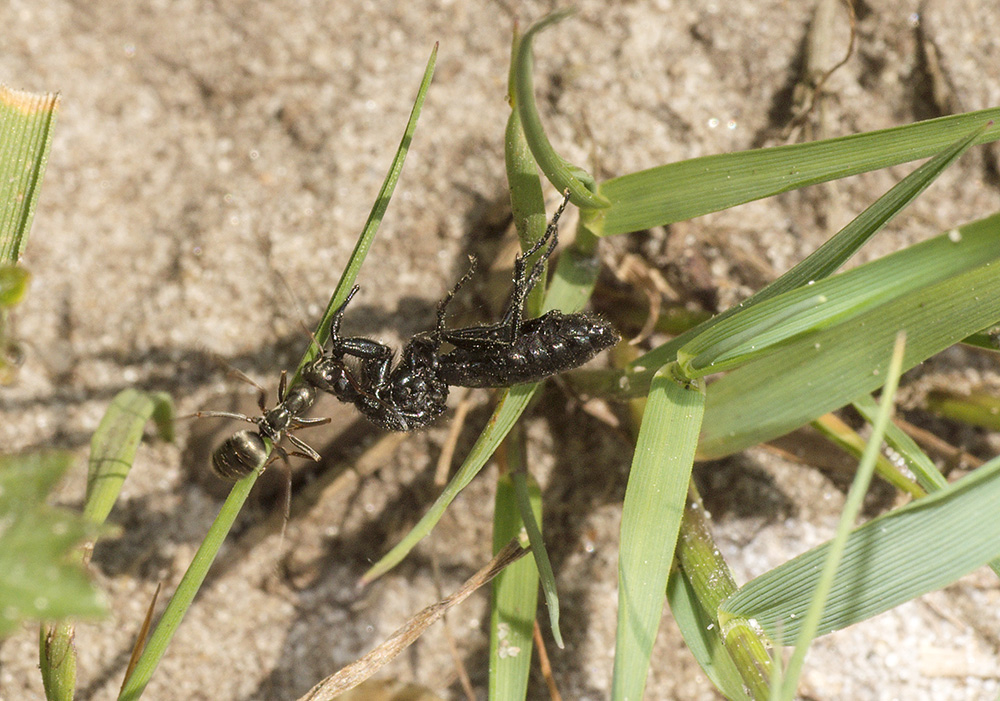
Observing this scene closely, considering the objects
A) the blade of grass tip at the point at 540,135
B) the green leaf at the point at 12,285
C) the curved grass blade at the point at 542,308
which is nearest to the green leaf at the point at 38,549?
the green leaf at the point at 12,285

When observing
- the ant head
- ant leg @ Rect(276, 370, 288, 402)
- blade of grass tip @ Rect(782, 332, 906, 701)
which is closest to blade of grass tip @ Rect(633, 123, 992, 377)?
blade of grass tip @ Rect(782, 332, 906, 701)

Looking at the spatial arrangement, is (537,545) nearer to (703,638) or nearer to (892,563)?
(703,638)

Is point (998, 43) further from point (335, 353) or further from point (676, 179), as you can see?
point (335, 353)

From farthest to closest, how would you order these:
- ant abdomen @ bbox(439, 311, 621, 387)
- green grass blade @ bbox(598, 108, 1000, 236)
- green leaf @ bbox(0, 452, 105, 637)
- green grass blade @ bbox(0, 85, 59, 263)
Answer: ant abdomen @ bbox(439, 311, 621, 387) → green grass blade @ bbox(0, 85, 59, 263) → green grass blade @ bbox(598, 108, 1000, 236) → green leaf @ bbox(0, 452, 105, 637)

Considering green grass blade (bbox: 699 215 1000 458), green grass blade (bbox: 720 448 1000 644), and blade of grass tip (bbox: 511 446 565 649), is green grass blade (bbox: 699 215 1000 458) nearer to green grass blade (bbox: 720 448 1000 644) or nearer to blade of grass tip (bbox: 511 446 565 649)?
green grass blade (bbox: 720 448 1000 644)

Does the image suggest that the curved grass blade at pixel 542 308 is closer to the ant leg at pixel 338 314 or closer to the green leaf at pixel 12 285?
the ant leg at pixel 338 314

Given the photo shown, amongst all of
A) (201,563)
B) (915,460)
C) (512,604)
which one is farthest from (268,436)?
(915,460)
